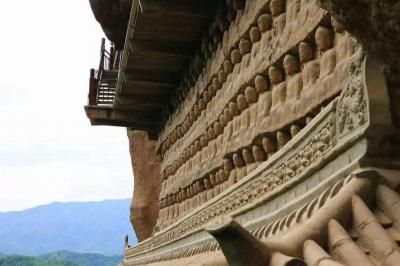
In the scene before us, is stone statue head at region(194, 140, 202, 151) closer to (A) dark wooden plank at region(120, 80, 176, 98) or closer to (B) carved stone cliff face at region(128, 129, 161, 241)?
(A) dark wooden plank at region(120, 80, 176, 98)

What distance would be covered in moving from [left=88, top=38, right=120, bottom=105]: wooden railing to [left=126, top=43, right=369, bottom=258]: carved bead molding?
6359 mm

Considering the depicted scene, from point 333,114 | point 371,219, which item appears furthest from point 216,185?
point 371,219

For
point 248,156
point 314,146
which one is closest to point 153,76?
point 248,156

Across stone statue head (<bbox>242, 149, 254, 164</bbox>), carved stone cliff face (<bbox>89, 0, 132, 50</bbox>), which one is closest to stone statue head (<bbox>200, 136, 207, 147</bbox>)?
stone statue head (<bbox>242, 149, 254, 164</bbox>)

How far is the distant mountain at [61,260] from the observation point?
45.5m

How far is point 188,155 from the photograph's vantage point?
7.52m

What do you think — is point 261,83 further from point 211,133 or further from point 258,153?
point 211,133

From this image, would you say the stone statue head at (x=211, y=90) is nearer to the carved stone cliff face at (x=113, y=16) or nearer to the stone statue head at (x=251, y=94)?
the stone statue head at (x=251, y=94)

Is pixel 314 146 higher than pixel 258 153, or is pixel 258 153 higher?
pixel 258 153

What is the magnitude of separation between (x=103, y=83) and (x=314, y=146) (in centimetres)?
835

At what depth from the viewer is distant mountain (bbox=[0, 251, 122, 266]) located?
149 ft

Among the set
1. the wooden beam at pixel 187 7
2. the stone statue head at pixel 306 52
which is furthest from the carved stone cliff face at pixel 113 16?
the stone statue head at pixel 306 52

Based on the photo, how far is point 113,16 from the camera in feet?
38.5

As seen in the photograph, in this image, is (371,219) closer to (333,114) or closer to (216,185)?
(333,114)
